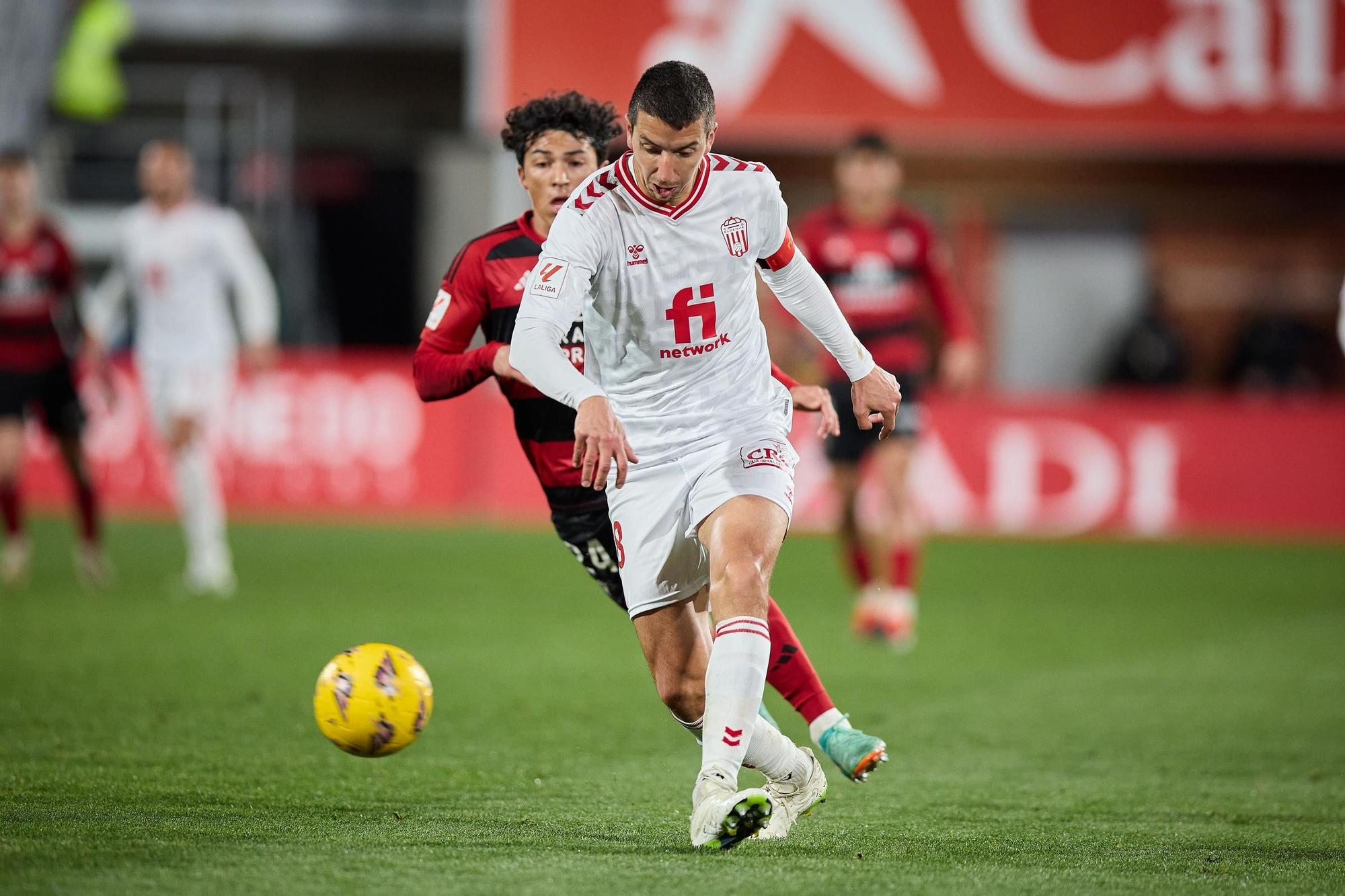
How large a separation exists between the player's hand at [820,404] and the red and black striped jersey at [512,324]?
2.23ft

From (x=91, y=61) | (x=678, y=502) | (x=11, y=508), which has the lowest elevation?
(x=11, y=508)

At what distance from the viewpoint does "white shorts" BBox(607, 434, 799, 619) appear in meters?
4.65

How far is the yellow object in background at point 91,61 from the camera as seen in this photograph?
19547 mm

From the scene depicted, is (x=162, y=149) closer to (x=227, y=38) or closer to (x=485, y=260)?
(x=485, y=260)

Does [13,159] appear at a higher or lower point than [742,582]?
higher

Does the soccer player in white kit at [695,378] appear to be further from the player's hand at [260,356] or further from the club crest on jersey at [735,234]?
the player's hand at [260,356]

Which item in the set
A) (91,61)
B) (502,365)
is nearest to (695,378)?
(502,365)

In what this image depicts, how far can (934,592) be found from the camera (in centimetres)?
1136

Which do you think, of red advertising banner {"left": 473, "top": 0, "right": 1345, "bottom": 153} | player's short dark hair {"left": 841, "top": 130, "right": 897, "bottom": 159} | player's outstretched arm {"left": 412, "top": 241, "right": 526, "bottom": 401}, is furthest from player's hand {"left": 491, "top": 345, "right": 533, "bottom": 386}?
red advertising banner {"left": 473, "top": 0, "right": 1345, "bottom": 153}

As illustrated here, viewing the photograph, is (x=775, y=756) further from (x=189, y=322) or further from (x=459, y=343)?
(x=189, y=322)

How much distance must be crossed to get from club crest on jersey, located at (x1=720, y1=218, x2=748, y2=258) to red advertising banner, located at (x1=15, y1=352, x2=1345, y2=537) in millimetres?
10190

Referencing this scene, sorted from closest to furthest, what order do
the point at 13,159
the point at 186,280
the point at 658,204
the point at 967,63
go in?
the point at 658,204, the point at 13,159, the point at 186,280, the point at 967,63

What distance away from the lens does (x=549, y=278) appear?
175 inches

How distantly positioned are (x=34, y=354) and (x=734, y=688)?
7550 mm
